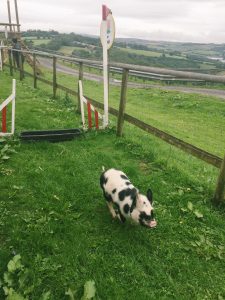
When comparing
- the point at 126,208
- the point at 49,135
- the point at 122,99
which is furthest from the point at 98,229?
the point at 122,99

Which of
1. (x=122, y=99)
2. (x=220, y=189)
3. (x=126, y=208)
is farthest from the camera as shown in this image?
(x=122, y=99)

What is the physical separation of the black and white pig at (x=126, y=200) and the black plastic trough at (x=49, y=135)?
2.92 meters

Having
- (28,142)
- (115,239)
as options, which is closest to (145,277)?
(115,239)

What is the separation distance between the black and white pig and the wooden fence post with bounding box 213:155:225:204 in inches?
56.0

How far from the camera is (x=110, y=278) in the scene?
338 centimetres

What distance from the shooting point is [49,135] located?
7.11m

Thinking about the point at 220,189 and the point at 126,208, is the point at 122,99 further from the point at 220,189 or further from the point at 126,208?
the point at 126,208

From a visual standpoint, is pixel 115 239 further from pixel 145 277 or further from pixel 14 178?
pixel 14 178

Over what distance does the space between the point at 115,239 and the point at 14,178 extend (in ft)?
7.45

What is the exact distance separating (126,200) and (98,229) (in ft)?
1.91

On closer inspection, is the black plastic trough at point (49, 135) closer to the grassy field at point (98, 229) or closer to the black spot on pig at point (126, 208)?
the grassy field at point (98, 229)

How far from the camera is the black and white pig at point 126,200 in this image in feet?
12.6

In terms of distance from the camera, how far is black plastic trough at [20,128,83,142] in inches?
277

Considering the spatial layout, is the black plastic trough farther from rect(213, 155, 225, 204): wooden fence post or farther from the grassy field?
rect(213, 155, 225, 204): wooden fence post
